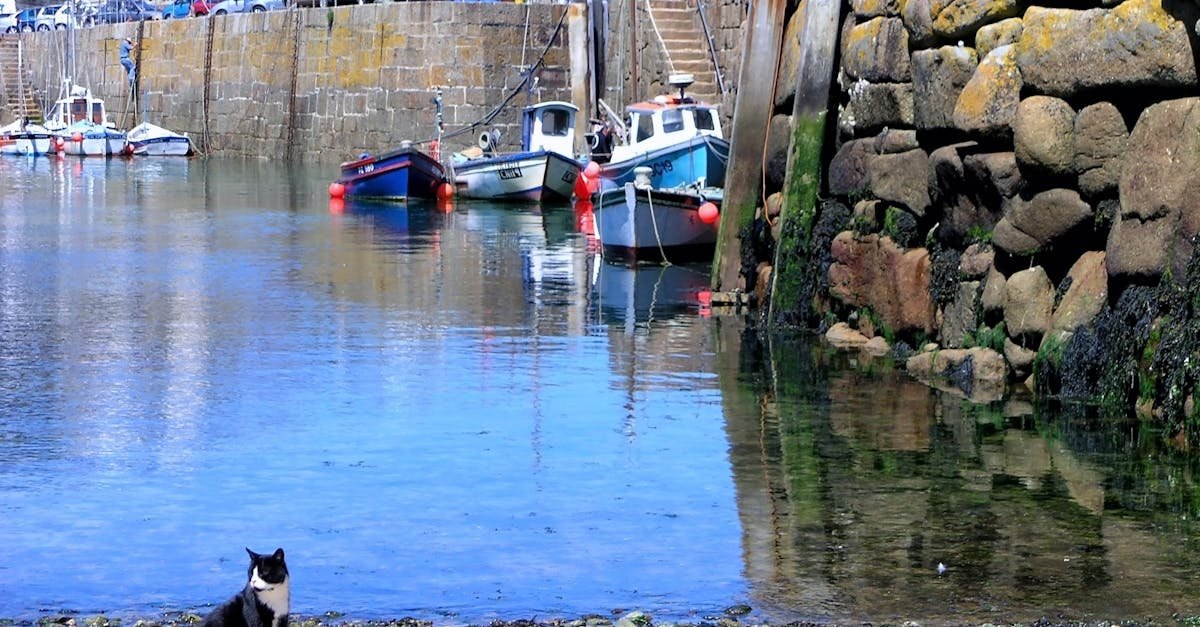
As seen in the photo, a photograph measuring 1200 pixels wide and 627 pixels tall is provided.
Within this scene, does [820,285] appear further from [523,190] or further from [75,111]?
[75,111]

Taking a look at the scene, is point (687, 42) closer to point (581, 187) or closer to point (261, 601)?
point (581, 187)

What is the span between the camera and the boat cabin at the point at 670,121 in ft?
90.6

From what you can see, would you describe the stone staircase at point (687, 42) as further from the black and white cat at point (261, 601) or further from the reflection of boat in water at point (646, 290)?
the black and white cat at point (261, 601)

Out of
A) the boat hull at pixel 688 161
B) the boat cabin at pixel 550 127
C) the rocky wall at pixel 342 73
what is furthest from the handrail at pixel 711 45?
the boat hull at pixel 688 161

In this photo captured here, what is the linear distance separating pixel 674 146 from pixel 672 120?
1.35m

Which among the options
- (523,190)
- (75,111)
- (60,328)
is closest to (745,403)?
(60,328)

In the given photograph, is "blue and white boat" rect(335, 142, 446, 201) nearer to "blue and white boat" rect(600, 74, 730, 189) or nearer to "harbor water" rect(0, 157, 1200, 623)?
"blue and white boat" rect(600, 74, 730, 189)

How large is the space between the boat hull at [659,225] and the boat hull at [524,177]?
40.0 feet

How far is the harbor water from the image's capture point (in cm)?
760

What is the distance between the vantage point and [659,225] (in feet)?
70.8

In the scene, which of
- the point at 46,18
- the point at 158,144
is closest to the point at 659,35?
the point at 158,144

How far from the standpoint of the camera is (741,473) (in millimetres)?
9984

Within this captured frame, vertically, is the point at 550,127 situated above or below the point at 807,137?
above

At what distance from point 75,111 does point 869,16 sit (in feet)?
166
